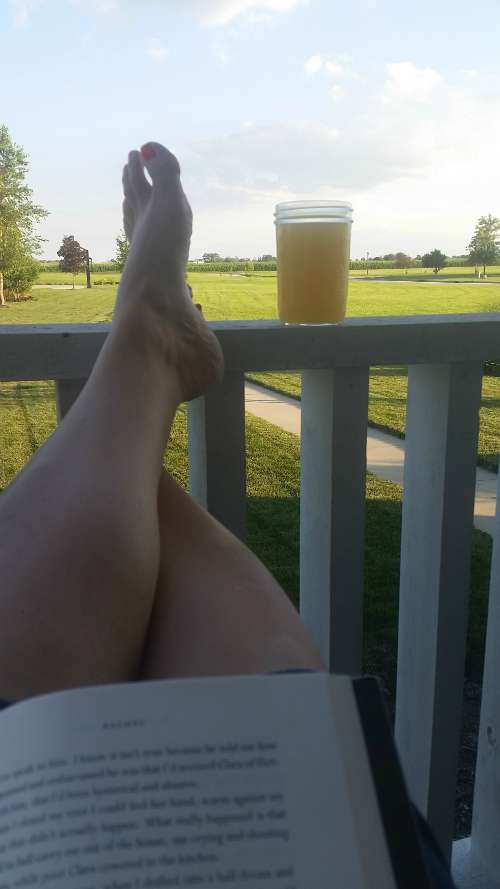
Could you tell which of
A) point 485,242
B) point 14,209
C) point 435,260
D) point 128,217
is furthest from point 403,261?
point 128,217

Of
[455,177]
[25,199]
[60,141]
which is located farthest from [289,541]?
[25,199]

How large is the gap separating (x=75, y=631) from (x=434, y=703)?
62cm

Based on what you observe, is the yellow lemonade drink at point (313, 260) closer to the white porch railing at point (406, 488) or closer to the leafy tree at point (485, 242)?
the white porch railing at point (406, 488)

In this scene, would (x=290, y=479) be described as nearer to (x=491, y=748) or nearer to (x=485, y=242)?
(x=491, y=748)

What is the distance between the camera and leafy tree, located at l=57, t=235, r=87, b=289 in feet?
67.5

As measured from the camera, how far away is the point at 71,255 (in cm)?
2212

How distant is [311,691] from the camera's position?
1.14 feet

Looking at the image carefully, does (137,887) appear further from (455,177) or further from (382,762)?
(455,177)

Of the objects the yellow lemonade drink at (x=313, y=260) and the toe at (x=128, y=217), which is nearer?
the yellow lemonade drink at (x=313, y=260)

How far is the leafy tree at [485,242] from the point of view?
28217 millimetres

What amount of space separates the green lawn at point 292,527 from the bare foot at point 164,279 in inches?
66.6

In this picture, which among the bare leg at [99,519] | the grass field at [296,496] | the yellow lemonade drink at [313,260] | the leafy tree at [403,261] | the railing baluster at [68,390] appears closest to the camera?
the bare leg at [99,519]

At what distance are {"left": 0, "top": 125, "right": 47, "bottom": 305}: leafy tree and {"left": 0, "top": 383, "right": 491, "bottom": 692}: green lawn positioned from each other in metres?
16.0

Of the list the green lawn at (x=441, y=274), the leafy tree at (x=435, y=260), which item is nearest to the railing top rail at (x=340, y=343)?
the green lawn at (x=441, y=274)
